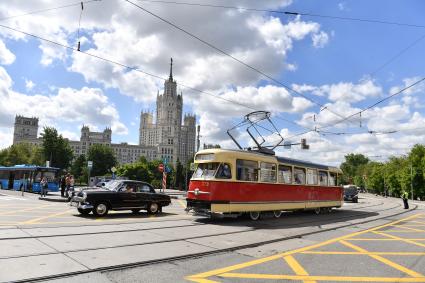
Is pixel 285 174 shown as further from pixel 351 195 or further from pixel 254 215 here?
pixel 351 195

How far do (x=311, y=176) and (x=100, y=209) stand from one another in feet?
39.1

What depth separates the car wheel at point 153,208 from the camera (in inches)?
720

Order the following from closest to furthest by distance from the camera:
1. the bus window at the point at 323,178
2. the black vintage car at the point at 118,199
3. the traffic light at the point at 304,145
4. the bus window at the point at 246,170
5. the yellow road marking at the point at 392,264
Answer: the yellow road marking at the point at 392,264
the black vintage car at the point at 118,199
the bus window at the point at 246,170
the bus window at the point at 323,178
the traffic light at the point at 304,145

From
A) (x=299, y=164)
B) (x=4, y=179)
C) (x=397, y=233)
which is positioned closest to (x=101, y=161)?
(x=4, y=179)

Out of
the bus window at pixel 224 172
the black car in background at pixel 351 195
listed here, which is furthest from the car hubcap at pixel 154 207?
the black car in background at pixel 351 195

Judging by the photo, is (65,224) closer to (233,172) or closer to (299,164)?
(233,172)

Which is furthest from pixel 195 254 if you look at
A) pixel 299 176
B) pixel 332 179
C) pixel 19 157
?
pixel 19 157

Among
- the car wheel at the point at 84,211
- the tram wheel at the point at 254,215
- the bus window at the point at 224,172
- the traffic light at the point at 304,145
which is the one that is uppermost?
the traffic light at the point at 304,145

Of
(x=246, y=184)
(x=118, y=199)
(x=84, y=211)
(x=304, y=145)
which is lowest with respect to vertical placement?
(x=84, y=211)

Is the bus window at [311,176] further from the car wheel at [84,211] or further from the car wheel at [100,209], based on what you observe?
the car wheel at [84,211]

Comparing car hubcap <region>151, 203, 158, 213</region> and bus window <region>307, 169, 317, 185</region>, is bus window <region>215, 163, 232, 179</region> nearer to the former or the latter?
car hubcap <region>151, 203, 158, 213</region>

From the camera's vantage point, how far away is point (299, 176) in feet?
67.7

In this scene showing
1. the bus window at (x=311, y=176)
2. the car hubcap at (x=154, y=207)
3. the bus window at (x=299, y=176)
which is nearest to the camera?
the car hubcap at (x=154, y=207)

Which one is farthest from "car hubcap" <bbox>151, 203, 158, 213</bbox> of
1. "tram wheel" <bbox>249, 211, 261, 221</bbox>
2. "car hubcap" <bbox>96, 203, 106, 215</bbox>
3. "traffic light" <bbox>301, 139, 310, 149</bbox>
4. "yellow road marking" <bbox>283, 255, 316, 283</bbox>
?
"traffic light" <bbox>301, 139, 310, 149</bbox>
